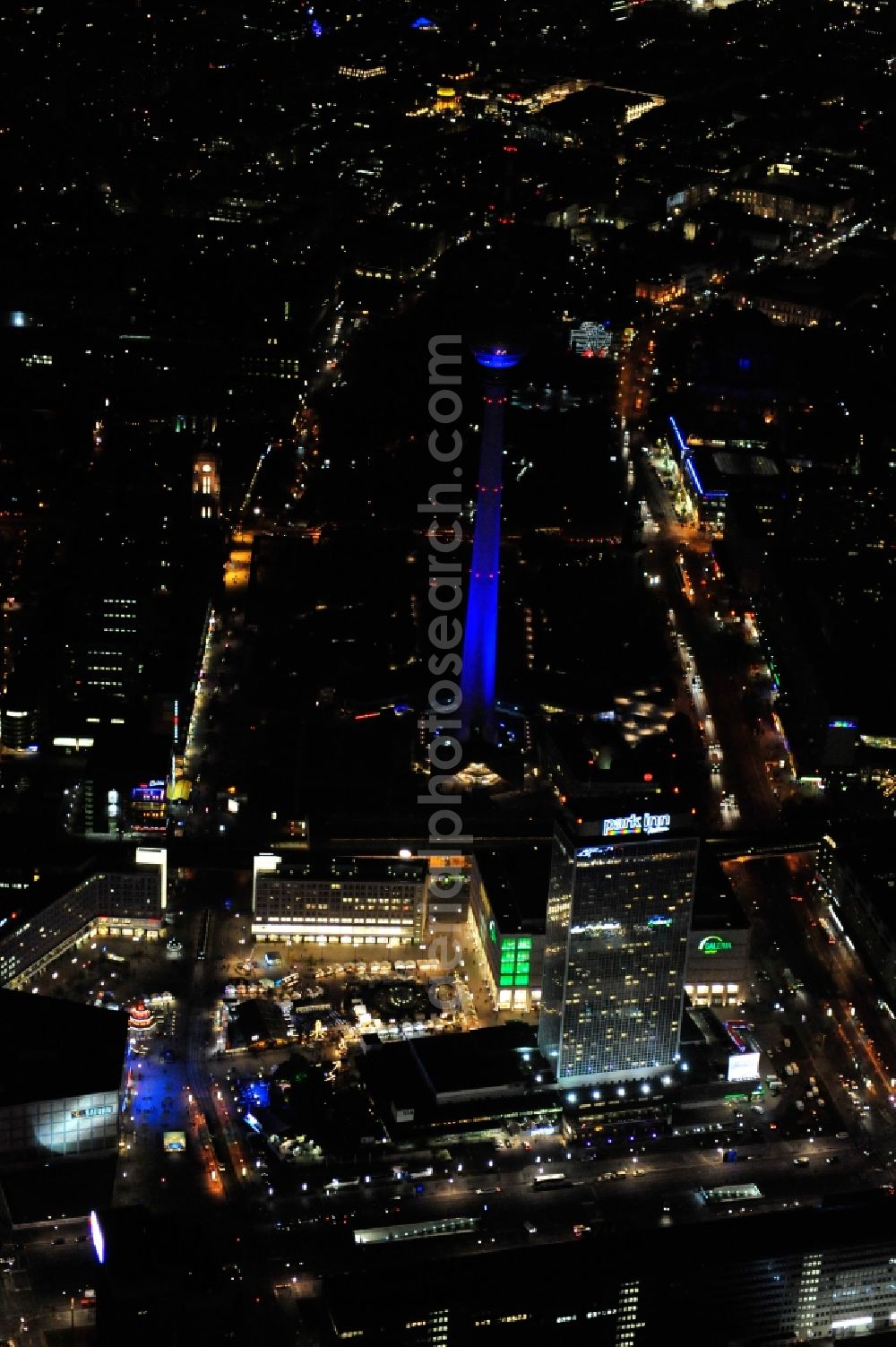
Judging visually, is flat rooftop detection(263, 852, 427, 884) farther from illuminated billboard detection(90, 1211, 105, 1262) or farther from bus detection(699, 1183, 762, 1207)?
illuminated billboard detection(90, 1211, 105, 1262)

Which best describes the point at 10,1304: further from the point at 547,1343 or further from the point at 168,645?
the point at 168,645

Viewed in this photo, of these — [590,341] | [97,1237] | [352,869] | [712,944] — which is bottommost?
[97,1237]

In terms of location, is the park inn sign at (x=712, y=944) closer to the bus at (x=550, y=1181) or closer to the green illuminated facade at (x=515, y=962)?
the green illuminated facade at (x=515, y=962)

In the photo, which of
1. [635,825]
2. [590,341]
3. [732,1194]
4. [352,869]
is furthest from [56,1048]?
[590,341]

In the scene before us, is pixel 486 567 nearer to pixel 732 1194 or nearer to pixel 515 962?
pixel 515 962

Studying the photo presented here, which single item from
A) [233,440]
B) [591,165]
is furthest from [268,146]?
[233,440]

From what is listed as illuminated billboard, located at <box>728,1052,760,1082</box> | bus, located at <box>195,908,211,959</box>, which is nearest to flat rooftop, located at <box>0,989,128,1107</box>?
bus, located at <box>195,908,211,959</box>
